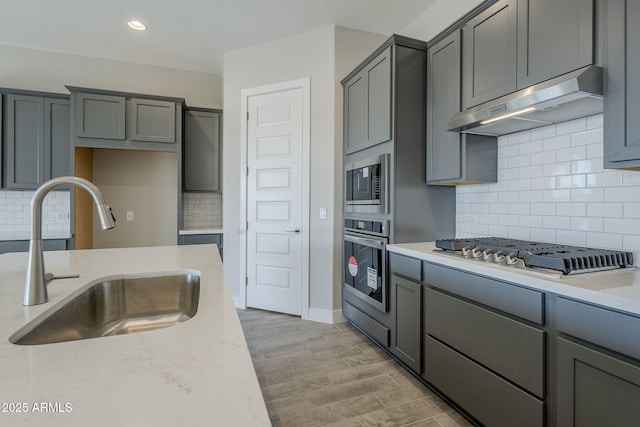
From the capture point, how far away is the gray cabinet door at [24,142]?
134 inches

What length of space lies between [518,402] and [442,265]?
72 centimetres

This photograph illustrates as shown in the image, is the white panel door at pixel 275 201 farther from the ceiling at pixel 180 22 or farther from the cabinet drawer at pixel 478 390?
the cabinet drawer at pixel 478 390

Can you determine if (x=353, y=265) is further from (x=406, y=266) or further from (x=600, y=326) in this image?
(x=600, y=326)

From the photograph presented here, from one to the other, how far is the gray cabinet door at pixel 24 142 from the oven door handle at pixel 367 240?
350 cm

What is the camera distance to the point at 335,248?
3.19m

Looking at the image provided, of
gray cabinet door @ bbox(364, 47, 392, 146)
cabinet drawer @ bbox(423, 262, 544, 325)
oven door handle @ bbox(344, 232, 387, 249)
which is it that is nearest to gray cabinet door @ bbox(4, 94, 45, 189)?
oven door handle @ bbox(344, 232, 387, 249)

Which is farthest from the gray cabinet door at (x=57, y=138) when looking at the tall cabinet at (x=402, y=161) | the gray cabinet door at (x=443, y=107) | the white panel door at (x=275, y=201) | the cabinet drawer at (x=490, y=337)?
the cabinet drawer at (x=490, y=337)

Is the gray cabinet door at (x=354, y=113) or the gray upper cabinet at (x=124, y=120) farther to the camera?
the gray upper cabinet at (x=124, y=120)

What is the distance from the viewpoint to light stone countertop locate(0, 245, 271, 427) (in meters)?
0.46

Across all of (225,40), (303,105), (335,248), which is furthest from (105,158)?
(335,248)

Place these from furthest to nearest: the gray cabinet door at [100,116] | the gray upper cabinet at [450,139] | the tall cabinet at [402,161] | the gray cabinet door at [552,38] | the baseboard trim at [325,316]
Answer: the gray cabinet door at [100,116] → the baseboard trim at [325,316] → the tall cabinet at [402,161] → the gray upper cabinet at [450,139] → the gray cabinet door at [552,38]

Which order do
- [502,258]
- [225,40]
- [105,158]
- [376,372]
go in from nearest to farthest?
[502,258] → [376,372] → [225,40] → [105,158]

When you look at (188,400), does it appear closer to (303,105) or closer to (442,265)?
(442,265)

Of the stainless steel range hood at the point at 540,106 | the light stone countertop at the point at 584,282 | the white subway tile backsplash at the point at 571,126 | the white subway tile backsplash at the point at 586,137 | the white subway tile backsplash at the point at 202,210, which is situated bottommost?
the light stone countertop at the point at 584,282
